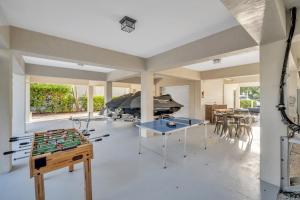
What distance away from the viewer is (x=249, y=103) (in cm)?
Result: 1403

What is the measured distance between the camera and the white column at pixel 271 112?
2.23 metres

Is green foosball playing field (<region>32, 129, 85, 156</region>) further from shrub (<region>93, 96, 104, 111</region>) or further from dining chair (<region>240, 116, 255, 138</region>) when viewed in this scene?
shrub (<region>93, 96, 104, 111</region>)

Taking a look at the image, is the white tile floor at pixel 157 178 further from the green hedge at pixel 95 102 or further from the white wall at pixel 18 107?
the green hedge at pixel 95 102

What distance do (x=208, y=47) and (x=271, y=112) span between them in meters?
1.82

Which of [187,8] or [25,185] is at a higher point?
[187,8]

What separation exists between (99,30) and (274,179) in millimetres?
4170

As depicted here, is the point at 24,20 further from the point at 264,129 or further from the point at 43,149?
the point at 264,129

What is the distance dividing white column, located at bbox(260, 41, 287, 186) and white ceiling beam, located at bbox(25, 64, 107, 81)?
7198mm

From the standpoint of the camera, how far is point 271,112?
2295 mm

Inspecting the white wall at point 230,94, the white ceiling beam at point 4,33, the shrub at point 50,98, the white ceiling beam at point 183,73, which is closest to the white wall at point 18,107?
the white ceiling beam at point 4,33

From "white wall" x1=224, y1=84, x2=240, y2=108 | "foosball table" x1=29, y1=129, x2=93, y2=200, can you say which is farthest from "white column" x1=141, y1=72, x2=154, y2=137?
"white wall" x1=224, y1=84, x2=240, y2=108

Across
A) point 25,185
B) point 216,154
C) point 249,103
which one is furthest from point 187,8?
point 249,103

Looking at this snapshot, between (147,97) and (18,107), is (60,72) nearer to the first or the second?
(18,107)

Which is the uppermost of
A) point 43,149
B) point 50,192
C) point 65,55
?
point 65,55
